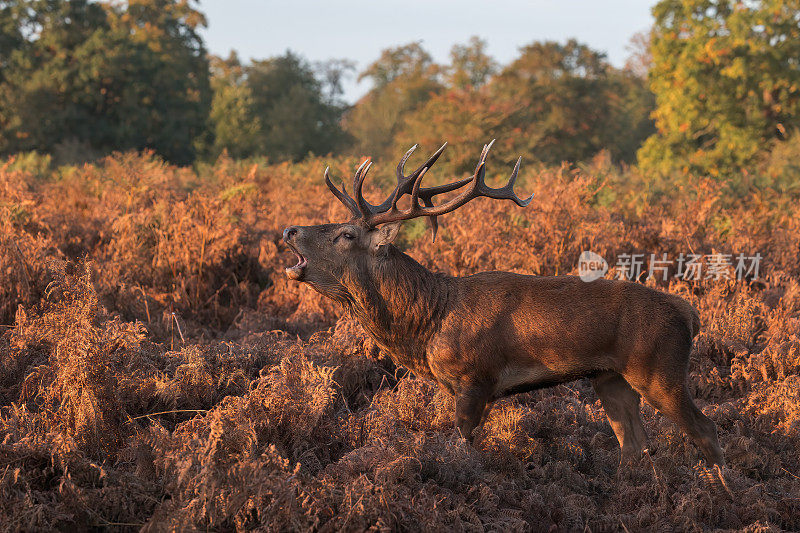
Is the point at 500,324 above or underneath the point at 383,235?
underneath

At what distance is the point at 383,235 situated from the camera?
5.21m

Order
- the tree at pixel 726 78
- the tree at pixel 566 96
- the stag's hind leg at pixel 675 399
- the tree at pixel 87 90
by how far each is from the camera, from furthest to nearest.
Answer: the tree at pixel 566 96 → the tree at pixel 87 90 → the tree at pixel 726 78 → the stag's hind leg at pixel 675 399

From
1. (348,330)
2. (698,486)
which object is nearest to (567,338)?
(698,486)

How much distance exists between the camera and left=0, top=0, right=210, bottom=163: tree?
110 ft

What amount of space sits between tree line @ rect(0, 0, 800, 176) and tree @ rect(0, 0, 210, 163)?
2.8 inches

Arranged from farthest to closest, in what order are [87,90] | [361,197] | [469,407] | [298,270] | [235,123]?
[235,123] → [87,90] → [361,197] → [298,270] → [469,407]

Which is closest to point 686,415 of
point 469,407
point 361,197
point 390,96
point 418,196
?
point 469,407

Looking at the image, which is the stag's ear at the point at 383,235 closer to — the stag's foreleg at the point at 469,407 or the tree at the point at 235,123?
the stag's foreleg at the point at 469,407

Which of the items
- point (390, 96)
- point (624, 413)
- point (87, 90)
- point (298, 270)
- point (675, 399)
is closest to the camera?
point (675, 399)

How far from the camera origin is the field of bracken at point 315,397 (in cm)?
409

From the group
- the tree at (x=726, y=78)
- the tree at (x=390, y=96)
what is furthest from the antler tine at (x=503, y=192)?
the tree at (x=390, y=96)

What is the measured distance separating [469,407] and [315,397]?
1126 mm

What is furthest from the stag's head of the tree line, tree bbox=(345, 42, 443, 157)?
tree bbox=(345, 42, 443, 157)

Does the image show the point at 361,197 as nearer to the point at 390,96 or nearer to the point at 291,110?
the point at 291,110
